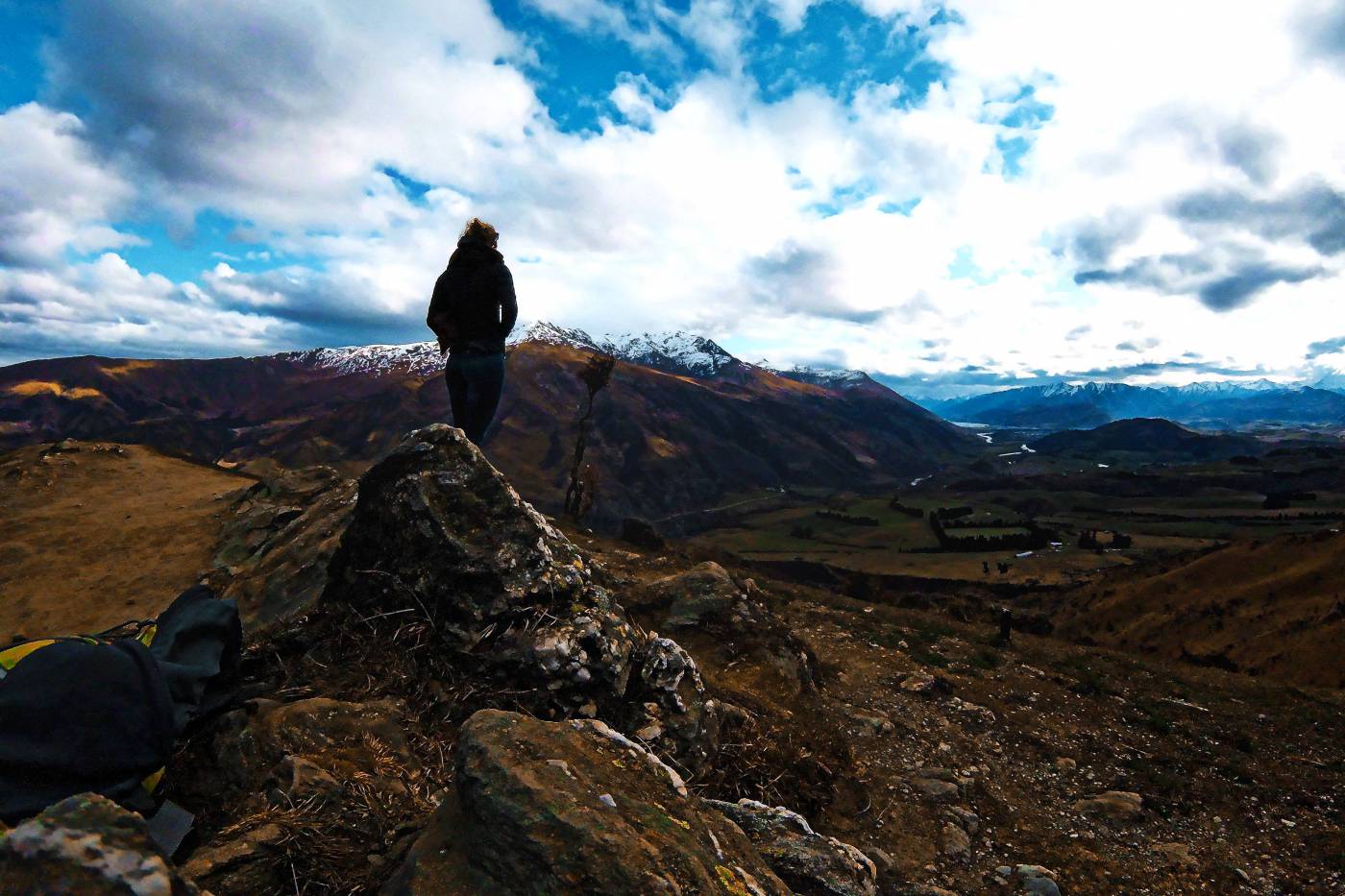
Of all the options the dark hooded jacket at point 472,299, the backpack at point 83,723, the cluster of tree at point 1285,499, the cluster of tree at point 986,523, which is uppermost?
the dark hooded jacket at point 472,299

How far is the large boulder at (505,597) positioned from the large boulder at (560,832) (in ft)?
7.13

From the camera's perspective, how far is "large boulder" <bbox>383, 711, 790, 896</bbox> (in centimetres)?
313

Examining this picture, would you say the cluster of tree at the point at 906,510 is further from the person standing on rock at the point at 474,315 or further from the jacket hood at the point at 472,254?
the jacket hood at the point at 472,254

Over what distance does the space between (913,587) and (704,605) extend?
8620 centimetres

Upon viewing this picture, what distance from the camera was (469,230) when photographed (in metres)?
9.60

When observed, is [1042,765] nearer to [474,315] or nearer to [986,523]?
[474,315]

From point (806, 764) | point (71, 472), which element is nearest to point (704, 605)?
point (806, 764)

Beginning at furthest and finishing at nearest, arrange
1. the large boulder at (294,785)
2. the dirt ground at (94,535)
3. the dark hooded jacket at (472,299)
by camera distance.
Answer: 1. the dirt ground at (94,535)
2. the dark hooded jacket at (472,299)
3. the large boulder at (294,785)

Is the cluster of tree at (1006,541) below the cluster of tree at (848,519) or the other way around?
the other way around

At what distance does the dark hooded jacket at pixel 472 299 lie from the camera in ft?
31.1

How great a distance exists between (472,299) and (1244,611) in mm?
34901

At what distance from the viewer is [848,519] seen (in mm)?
180500

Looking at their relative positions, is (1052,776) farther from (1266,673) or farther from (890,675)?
(1266,673)

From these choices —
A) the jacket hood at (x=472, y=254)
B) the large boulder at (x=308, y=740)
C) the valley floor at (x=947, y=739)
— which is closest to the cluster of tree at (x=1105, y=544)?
the valley floor at (x=947, y=739)
